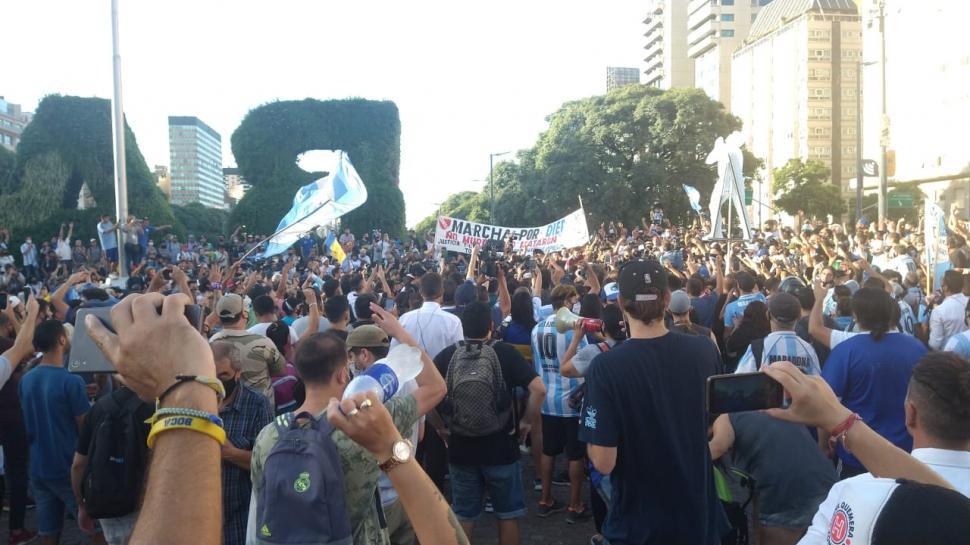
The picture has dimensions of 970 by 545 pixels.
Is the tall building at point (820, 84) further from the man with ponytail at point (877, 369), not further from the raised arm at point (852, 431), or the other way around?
the raised arm at point (852, 431)

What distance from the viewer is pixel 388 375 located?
218 centimetres

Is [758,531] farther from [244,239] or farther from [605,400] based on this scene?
[244,239]

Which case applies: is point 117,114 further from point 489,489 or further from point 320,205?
point 489,489

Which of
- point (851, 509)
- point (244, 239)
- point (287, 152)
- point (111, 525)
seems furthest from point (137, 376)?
point (287, 152)

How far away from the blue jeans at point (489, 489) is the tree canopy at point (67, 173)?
2770 centimetres

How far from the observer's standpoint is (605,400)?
3.23 metres

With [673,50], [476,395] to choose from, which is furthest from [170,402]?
[673,50]

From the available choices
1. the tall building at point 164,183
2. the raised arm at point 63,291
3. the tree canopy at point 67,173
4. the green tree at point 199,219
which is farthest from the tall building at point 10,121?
the raised arm at point 63,291

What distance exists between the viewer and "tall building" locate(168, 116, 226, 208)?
17262 cm

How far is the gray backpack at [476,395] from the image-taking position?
488 centimetres

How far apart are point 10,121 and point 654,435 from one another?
486 ft

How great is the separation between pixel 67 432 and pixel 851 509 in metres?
5.28

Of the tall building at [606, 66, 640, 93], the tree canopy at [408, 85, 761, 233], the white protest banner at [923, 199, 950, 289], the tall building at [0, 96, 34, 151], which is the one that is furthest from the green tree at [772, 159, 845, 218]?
the tall building at [606, 66, 640, 93]

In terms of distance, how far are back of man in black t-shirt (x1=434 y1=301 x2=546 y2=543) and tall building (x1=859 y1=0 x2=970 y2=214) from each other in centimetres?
3666
